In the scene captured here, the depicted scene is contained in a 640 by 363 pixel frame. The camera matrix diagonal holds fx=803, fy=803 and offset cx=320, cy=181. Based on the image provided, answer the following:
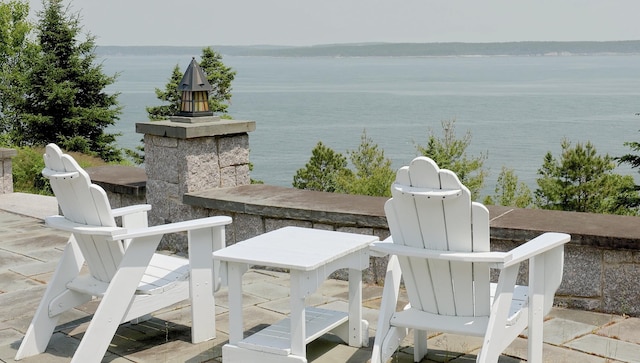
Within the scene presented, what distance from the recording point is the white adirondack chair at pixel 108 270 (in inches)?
143

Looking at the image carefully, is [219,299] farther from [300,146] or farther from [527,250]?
[300,146]

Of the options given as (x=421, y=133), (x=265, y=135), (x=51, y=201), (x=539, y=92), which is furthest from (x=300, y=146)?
(x=539, y=92)

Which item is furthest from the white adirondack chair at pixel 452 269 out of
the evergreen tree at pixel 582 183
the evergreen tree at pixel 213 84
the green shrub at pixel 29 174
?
the evergreen tree at pixel 213 84

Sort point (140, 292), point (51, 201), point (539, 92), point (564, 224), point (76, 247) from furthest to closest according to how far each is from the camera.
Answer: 1. point (539, 92)
2. point (51, 201)
3. point (564, 224)
4. point (76, 247)
5. point (140, 292)

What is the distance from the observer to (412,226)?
3.19 m

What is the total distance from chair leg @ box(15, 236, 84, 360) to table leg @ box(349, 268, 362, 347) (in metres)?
1.37

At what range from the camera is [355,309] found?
3811 mm

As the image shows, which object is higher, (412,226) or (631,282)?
(412,226)

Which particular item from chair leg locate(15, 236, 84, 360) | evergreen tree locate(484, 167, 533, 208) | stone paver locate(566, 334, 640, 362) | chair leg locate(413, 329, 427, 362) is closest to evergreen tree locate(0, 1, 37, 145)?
evergreen tree locate(484, 167, 533, 208)

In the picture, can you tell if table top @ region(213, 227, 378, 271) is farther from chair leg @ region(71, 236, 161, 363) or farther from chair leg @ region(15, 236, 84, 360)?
chair leg @ region(15, 236, 84, 360)

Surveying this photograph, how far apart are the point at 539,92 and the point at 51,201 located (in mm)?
101710

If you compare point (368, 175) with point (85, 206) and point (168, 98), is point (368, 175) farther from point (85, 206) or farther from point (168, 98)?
point (85, 206)

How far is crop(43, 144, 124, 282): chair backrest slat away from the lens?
365 cm

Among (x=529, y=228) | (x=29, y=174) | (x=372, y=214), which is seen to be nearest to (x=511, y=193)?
(x=29, y=174)
